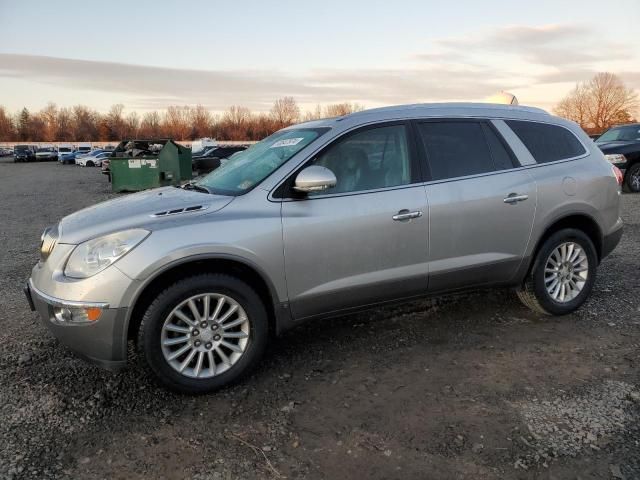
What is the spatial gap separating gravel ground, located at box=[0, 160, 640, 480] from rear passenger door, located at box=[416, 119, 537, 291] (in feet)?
1.90

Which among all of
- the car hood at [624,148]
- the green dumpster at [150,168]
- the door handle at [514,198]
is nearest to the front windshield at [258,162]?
the door handle at [514,198]

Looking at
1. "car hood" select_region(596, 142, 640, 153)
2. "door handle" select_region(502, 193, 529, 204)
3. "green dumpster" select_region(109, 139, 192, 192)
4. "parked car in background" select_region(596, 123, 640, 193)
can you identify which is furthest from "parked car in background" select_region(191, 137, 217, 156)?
"door handle" select_region(502, 193, 529, 204)

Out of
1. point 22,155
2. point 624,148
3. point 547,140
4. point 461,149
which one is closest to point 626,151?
point 624,148

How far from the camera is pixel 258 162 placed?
3984 mm

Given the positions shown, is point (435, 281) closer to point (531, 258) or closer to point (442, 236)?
point (442, 236)

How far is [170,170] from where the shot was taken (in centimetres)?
1758

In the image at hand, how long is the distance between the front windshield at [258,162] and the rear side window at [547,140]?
1.74 meters

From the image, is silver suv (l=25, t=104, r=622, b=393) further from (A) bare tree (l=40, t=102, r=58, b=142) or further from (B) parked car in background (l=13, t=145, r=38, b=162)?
(A) bare tree (l=40, t=102, r=58, b=142)

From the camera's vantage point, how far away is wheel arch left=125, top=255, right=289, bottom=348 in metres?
3.10

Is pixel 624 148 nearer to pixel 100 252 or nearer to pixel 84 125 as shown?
pixel 100 252

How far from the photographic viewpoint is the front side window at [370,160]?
366cm

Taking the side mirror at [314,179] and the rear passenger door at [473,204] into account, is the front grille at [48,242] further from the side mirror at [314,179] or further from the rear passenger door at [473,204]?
the rear passenger door at [473,204]

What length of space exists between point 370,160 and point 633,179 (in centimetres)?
1211

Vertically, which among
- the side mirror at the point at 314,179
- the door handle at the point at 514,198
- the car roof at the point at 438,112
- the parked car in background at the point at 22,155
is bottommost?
the door handle at the point at 514,198
